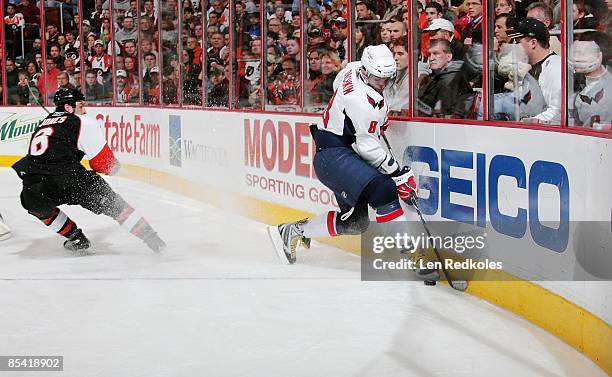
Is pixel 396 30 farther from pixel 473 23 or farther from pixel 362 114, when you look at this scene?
pixel 473 23

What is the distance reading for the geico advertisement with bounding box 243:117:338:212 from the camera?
7.29 meters

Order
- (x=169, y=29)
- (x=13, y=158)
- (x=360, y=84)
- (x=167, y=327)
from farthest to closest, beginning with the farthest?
(x=13, y=158)
(x=169, y=29)
(x=360, y=84)
(x=167, y=327)

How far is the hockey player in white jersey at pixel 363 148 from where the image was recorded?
561 cm

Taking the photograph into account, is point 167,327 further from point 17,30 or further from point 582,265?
point 17,30

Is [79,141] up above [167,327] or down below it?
above

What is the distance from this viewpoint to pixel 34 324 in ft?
15.2

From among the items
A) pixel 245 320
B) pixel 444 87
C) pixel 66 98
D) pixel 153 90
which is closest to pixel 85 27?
pixel 153 90

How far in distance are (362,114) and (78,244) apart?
2.25m

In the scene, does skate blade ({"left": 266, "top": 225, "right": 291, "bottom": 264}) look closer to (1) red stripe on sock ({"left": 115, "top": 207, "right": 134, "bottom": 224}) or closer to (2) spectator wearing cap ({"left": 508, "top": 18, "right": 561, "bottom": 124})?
(1) red stripe on sock ({"left": 115, "top": 207, "right": 134, "bottom": 224})

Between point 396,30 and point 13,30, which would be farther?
point 13,30

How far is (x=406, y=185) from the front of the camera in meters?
5.59

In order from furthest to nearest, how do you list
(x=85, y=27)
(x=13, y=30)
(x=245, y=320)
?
(x=13, y=30)
(x=85, y=27)
(x=245, y=320)

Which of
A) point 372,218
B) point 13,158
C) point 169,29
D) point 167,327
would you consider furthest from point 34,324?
point 13,158

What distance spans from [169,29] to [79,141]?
4.30 m
